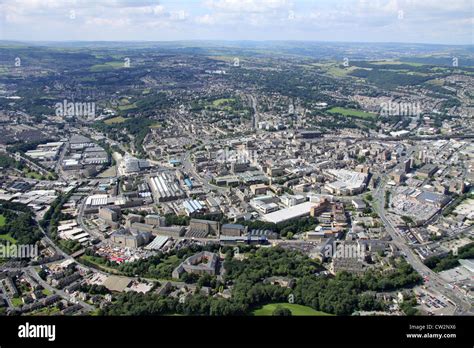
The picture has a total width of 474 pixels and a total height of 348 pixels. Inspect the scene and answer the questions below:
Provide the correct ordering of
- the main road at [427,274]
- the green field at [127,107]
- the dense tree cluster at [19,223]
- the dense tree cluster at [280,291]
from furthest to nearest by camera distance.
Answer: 1. the green field at [127,107]
2. the dense tree cluster at [19,223]
3. the main road at [427,274]
4. the dense tree cluster at [280,291]

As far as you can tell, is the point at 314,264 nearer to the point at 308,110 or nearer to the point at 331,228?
the point at 331,228

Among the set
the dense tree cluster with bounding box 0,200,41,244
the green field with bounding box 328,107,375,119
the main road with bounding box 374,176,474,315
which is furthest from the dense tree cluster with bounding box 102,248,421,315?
the green field with bounding box 328,107,375,119

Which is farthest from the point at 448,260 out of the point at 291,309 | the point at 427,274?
the point at 291,309

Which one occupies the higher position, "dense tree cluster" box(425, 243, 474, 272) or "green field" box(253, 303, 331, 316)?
"dense tree cluster" box(425, 243, 474, 272)

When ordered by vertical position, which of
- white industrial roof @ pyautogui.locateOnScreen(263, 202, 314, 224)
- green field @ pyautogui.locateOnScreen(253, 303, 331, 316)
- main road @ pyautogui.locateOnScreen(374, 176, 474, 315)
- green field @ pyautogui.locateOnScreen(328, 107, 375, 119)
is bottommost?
green field @ pyautogui.locateOnScreen(253, 303, 331, 316)

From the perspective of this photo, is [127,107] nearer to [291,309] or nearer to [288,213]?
[288,213]

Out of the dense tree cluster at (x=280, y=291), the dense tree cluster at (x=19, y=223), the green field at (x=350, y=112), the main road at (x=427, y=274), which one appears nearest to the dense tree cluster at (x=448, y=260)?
the main road at (x=427, y=274)

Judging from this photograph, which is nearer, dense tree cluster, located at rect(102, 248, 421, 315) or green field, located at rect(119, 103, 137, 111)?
dense tree cluster, located at rect(102, 248, 421, 315)

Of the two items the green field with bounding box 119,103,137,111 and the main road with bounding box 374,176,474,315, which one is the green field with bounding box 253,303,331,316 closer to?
the main road with bounding box 374,176,474,315

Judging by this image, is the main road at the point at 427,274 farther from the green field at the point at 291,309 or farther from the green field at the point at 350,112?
the green field at the point at 350,112

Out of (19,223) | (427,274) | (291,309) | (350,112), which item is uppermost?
(350,112)

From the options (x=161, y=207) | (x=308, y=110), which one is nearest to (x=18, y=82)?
(x=308, y=110)
